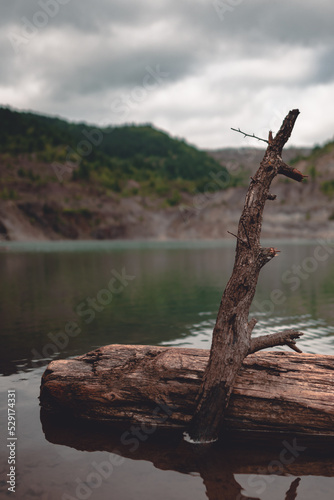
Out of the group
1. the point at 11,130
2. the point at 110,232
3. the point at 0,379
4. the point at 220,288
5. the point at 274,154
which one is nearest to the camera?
the point at 274,154

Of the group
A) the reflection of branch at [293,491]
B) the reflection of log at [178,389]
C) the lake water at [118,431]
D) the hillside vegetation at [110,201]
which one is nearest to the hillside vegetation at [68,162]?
the hillside vegetation at [110,201]

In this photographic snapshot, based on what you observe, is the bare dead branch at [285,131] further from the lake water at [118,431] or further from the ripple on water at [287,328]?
the ripple on water at [287,328]

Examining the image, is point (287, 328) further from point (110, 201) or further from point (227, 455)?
point (110, 201)

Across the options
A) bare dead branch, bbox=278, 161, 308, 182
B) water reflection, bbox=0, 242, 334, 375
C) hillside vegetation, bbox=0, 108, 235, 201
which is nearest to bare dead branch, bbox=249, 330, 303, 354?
bare dead branch, bbox=278, 161, 308, 182

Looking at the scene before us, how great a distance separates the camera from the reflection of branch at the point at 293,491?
20.4ft

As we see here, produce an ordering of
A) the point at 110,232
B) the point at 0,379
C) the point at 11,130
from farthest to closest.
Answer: the point at 11,130
the point at 110,232
the point at 0,379

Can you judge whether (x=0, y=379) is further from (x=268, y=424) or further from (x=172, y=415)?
(x=268, y=424)

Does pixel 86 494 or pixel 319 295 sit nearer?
pixel 86 494

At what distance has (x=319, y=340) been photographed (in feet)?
49.8

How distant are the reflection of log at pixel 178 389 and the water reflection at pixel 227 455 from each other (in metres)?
0.26

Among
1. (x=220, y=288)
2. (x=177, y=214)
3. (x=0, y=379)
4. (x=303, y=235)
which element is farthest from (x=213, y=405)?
(x=177, y=214)

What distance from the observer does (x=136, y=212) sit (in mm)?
156750

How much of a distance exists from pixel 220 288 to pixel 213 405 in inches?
872

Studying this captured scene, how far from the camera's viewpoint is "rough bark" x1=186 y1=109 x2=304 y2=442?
24.3ft
